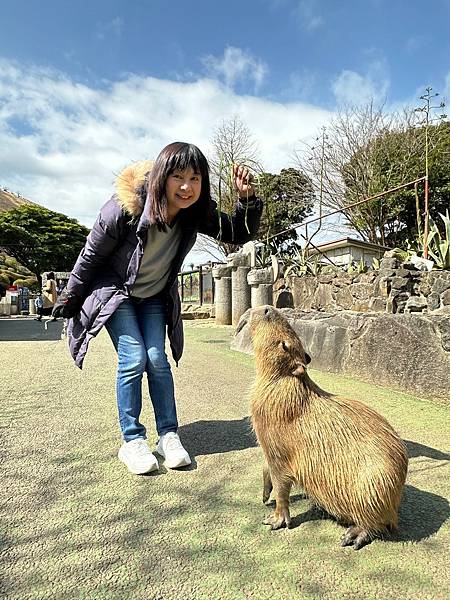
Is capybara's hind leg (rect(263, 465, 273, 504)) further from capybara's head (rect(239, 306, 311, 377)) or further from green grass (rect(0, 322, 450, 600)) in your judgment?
capybara's head (rect(239, 306, 311, 377))

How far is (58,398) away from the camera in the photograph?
348 cm

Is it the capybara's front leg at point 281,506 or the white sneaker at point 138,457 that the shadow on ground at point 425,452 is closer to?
the capybara's front leg at point 281,506

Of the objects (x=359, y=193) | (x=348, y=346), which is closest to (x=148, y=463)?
(x=348, y=346)

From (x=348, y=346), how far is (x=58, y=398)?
2590 millimetres

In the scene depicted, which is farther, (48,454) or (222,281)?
(222,281)

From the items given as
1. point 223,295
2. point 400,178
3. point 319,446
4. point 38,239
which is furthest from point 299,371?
point 38,239

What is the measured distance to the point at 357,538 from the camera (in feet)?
4.90

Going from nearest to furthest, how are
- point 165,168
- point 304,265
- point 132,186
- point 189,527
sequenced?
1. point 189,527
2. point 165,168
3. point 132,186
4. point 304,265

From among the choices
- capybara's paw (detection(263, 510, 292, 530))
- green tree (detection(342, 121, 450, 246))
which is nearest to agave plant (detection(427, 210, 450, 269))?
capybara's paw (detection(263, 510, 292, 530))

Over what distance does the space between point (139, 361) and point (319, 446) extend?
3.41 ft

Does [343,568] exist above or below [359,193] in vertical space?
below

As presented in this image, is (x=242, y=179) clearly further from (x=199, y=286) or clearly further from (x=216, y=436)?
(x=199, y=286)

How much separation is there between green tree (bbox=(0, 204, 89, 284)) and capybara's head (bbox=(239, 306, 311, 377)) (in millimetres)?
38741

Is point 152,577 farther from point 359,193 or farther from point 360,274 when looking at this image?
point 359,193
